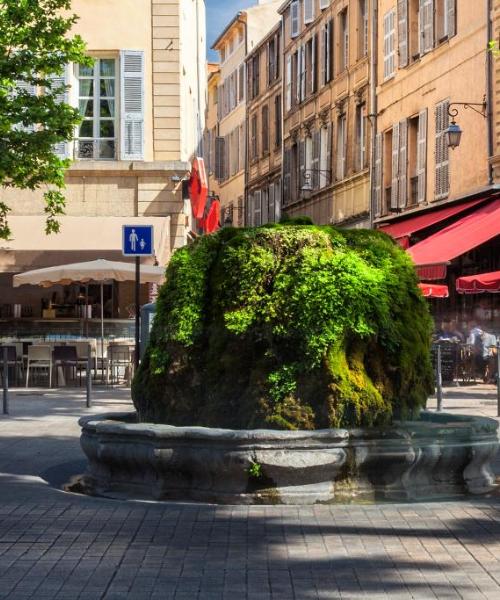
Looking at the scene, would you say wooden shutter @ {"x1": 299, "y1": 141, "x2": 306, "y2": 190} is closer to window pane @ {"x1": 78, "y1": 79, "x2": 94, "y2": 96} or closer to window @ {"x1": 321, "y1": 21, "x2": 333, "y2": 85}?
window @ {"x1": 321, "y1": 21, "x2": 333, "y2": 85}

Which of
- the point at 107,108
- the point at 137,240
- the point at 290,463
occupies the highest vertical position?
the point at 107,108

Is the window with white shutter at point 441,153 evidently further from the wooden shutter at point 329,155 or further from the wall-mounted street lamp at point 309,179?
the wall-mounted street lamp at point 309,179

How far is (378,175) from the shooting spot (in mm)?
36406

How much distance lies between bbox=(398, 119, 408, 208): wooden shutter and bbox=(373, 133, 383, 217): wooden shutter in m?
1.96

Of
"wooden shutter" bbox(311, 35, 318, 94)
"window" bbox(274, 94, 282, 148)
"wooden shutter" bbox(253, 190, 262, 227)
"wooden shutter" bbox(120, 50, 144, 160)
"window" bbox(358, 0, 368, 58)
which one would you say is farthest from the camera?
"wooden shutter" bbox(253, 190, 262, 227)

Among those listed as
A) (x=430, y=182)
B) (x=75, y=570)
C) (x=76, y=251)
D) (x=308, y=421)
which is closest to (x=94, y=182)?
(x=76, y=251)

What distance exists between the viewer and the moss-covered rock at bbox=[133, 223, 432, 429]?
9.93m

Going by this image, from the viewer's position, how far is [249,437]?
30.5 feet

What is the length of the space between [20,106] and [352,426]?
13852mm

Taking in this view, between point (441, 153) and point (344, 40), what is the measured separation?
38.6 feet

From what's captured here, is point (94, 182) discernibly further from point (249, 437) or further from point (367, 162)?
point (249, 437)

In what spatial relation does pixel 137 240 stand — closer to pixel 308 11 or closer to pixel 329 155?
pixel 329 155

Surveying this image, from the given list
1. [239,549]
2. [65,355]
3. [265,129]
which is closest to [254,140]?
[265,129]

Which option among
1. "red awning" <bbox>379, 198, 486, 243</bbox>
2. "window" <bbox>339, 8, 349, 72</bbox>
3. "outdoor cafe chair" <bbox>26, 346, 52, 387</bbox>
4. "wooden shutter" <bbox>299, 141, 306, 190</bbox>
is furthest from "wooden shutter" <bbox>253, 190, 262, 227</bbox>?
"outdoor cafe chair" <bbox>26, 346, 52, 387</bbox>
